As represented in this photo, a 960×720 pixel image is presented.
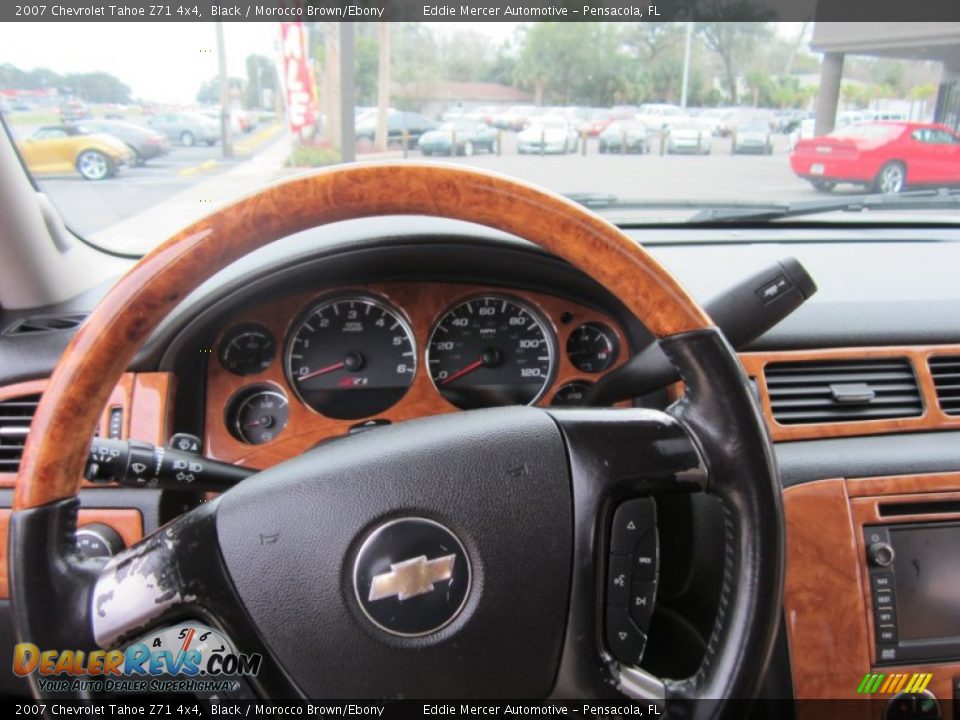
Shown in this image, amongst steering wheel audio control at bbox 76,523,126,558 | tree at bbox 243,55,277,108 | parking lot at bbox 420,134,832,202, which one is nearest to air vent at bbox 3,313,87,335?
steering wheel audio control at bbox 76,523,126,558

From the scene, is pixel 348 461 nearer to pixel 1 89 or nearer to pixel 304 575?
pixel 304 575

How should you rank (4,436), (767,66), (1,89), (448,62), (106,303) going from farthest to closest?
(767,66) < (448,62) < (1,89) < (4,436) < (106,303)

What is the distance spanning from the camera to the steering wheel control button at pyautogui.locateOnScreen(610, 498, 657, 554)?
115 centimetres

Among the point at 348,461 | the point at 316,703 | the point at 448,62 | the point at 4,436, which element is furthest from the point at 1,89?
the point at 316,703

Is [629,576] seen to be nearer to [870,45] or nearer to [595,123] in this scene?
[595,123]

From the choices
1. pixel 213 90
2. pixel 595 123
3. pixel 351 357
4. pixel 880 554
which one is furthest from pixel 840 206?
pixel 213 90

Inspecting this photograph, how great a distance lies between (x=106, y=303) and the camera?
104 centimetres

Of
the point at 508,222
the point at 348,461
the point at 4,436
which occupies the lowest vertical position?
the point at 4,436

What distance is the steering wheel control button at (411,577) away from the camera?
1.07 meters

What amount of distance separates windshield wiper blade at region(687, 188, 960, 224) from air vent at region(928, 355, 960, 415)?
0.81 metres

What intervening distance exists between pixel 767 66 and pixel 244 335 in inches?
70.7

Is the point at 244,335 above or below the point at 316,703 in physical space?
above

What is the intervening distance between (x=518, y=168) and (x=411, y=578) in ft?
4.91

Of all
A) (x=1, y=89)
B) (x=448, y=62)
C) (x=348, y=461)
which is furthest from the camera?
(x=448, y=62)
